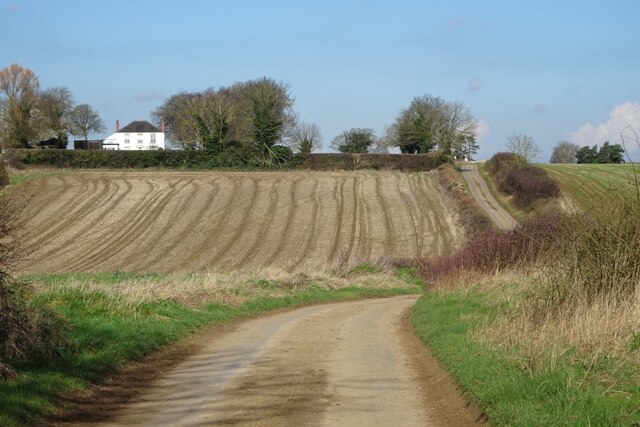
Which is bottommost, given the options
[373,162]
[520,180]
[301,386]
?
[301,386]

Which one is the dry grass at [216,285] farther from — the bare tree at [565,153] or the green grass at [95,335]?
the bare tree at [565,153]

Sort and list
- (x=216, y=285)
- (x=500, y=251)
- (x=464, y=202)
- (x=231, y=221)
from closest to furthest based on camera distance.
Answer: (x=500, y=251), (x=216, y=285), (x=231, y=221), (x=464, y=202)

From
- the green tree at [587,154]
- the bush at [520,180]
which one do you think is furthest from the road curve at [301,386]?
the green tree at [587,154]

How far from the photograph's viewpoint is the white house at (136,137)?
148 metres

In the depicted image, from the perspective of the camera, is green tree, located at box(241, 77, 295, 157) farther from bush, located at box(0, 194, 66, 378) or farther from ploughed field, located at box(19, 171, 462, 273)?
bush, located at box(0, 194, 66, 378)

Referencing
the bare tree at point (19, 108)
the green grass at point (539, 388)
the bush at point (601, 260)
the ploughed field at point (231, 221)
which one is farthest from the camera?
the bare tree at point (19, 108)

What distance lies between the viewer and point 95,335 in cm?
1409

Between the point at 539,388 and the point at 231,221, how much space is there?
50268mm

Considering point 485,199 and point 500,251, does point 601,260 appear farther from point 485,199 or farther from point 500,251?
point 485,199

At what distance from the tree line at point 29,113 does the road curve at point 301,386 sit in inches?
3061

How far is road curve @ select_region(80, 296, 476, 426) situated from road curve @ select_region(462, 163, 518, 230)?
114 feet

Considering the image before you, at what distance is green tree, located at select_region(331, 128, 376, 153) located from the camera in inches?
4609

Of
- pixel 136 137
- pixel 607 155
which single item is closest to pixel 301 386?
pixel 607 155

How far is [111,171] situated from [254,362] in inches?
2684
